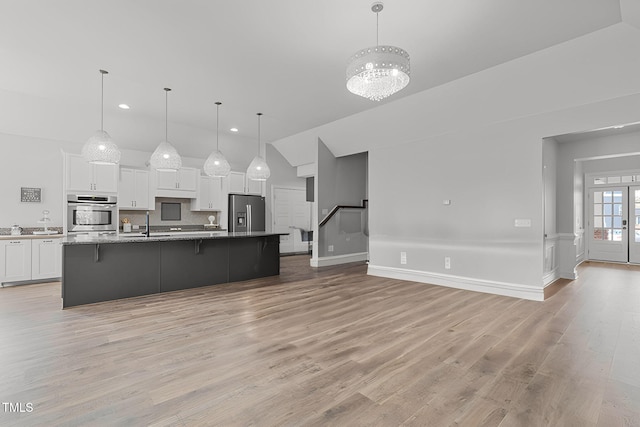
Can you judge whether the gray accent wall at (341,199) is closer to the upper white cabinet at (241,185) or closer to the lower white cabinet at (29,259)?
the upper white cabinet at (241,185)

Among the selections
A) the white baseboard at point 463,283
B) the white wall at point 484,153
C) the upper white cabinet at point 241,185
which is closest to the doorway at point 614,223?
the white wall at point 484,153

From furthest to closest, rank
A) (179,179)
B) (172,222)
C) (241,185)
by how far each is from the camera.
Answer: (241,185) → (172,222) → (179,179)

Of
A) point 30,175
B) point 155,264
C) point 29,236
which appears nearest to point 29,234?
point 29,236

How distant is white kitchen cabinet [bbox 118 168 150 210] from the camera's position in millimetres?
6734

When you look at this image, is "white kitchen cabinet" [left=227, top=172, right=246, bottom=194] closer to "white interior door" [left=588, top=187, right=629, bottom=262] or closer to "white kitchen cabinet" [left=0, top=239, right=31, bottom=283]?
"white kitchen cabinet" [left=0, top=239, right=31, bottom=283]

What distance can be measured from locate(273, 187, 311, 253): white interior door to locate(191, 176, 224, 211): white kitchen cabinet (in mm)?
1591

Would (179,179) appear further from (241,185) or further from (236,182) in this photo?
(241,185)

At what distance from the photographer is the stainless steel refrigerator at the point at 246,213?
820 cm

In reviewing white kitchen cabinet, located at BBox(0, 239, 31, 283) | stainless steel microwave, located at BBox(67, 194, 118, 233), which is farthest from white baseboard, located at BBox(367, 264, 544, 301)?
white kitchen cabinet, located at BBox(0, 239, 31, 283)

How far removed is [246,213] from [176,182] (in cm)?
188

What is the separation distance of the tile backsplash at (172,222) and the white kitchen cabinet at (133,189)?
A: 43cm

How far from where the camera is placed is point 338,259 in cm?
757

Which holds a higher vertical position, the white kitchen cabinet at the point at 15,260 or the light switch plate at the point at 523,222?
the light switch plate at the point at 523,222

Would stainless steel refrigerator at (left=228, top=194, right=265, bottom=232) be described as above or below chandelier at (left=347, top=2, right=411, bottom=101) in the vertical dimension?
below
